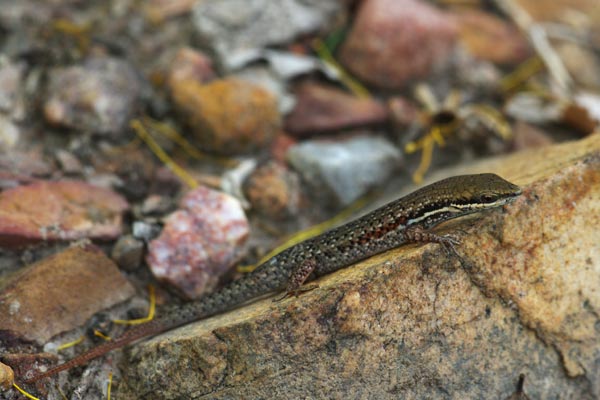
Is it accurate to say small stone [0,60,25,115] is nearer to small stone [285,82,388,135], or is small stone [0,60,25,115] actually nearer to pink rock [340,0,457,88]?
small stone [285,82,388,135]

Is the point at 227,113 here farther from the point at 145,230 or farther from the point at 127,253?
the point at 127,253

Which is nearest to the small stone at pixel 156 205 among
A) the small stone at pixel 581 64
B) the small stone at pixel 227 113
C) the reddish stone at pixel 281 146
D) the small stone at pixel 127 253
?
the small stone at pixel 127 253

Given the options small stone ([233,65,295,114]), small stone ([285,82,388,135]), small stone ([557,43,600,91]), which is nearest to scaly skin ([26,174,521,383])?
small stone ([285,82,388,135])

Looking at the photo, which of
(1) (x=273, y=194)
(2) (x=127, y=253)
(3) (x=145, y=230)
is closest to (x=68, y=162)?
(3) (x=145, y=230)

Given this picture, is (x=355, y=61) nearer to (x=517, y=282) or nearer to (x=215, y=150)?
(x=215, y=150)

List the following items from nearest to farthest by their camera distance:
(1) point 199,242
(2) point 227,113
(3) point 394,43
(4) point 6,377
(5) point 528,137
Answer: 1. (4) point 6,377
2. (1) point 199,242
3. (2) point 227,113
4. (5) point 528,137
5. (3) point 394,43
